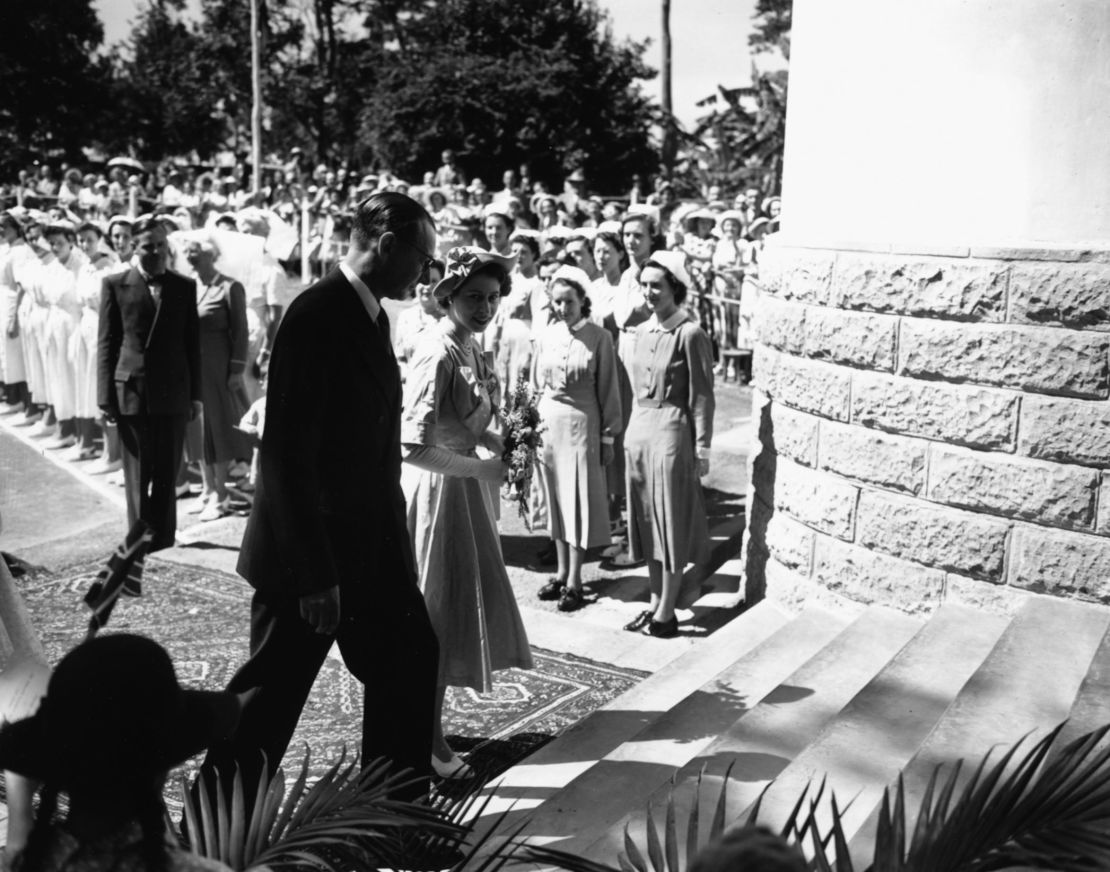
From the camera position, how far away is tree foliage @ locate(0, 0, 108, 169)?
148 feet

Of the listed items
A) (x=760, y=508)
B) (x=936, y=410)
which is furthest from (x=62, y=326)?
(x=936, y=410)

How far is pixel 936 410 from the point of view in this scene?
5.25 meters

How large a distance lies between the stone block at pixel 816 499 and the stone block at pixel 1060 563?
32.8 inches

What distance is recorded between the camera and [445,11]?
46500 mm

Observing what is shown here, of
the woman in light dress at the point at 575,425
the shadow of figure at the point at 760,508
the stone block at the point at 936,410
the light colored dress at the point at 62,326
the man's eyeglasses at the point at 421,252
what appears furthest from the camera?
the light colored dress at the point at 62,326

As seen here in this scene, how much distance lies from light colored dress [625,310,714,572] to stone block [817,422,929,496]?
41.0 inches

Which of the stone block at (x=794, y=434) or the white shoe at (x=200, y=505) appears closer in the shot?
the stone block at (x=794, y=434)

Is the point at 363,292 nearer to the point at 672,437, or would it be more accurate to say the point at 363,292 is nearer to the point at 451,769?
the point at 451,769

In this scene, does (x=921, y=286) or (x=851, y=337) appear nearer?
(x=921, y=286)

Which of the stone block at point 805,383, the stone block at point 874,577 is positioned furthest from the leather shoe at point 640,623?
the stone block at point 805,383

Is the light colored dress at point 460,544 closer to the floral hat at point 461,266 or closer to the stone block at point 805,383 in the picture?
the floral hat at point 461,266

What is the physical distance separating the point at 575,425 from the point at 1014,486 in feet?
10.0

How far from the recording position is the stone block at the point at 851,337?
17.9 feet

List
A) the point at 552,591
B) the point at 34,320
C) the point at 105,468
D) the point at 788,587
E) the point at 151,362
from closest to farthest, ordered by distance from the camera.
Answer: the point at 788,587
the point at 552,591
the point at 151,362
the point at 105,468
the point at 34,320
